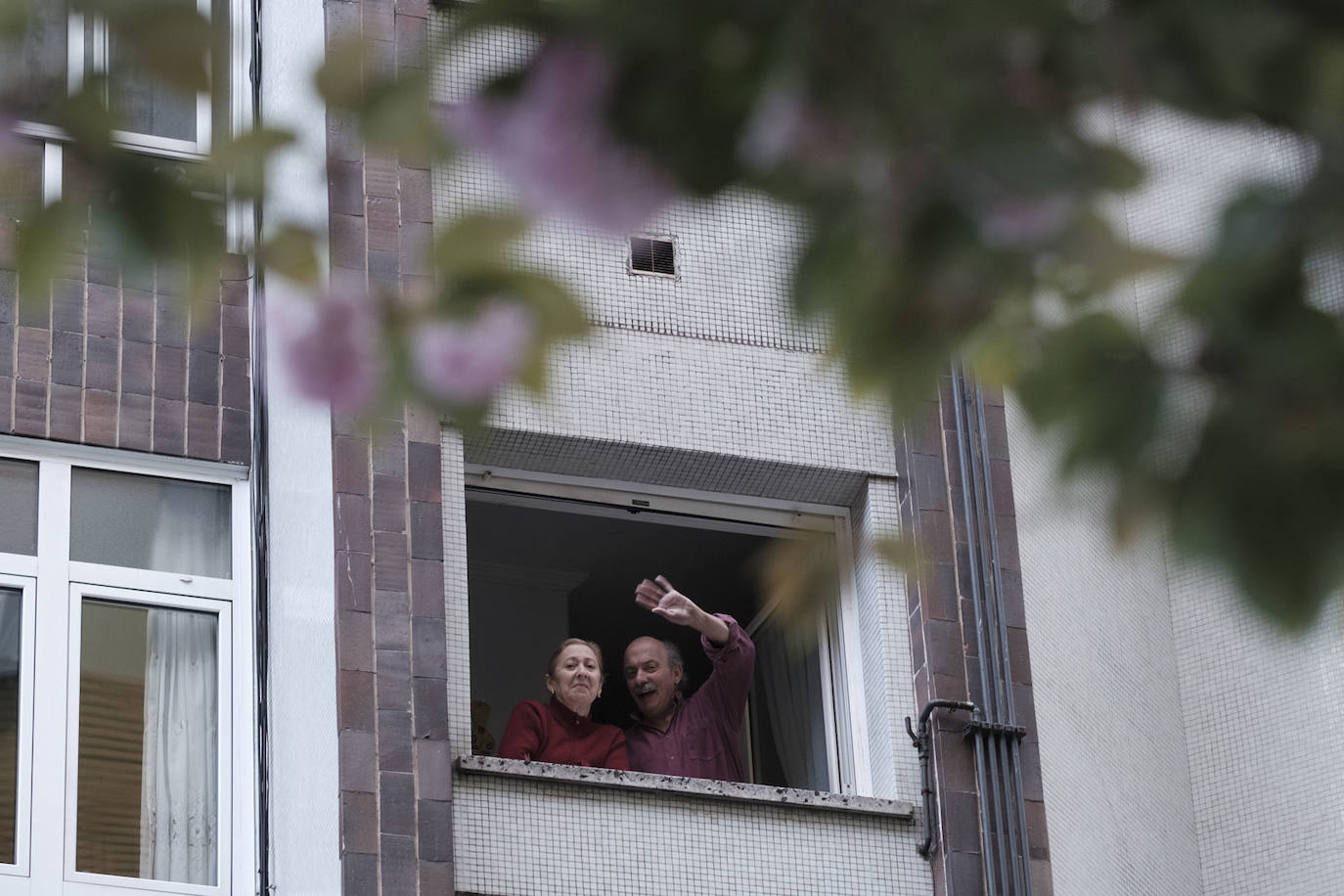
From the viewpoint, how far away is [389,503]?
1058 cm

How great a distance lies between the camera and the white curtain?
38.6 ft

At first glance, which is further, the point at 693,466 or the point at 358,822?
the point at 693,466

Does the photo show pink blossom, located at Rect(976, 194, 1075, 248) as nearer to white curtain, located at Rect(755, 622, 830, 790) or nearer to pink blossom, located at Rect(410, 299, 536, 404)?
pink blossom, located at Rect(410, 299, 536, 404)

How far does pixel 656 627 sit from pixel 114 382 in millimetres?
5245

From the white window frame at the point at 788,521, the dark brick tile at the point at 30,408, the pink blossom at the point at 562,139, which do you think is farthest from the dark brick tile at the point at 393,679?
the pink blossom at the point at 562,139

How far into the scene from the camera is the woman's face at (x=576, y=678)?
1116cm

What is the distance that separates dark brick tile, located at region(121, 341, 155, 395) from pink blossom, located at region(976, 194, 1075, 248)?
316 inches

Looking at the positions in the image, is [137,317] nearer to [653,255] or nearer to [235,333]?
[235,333]

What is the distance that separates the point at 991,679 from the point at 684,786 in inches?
63.4

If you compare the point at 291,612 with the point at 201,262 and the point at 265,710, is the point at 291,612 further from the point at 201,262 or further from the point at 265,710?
the point at 201,262

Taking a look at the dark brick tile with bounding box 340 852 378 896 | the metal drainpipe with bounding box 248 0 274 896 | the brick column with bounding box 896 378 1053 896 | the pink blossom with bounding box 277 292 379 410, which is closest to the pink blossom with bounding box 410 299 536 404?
the pink blossom with bounding box 277 292 379 410

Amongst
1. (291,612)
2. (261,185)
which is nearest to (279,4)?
(291,612)

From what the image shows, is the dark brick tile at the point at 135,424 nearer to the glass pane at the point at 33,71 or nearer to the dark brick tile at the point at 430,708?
the dark brick tile at the point at 430,708

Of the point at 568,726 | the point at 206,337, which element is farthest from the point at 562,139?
the point at 568,726
